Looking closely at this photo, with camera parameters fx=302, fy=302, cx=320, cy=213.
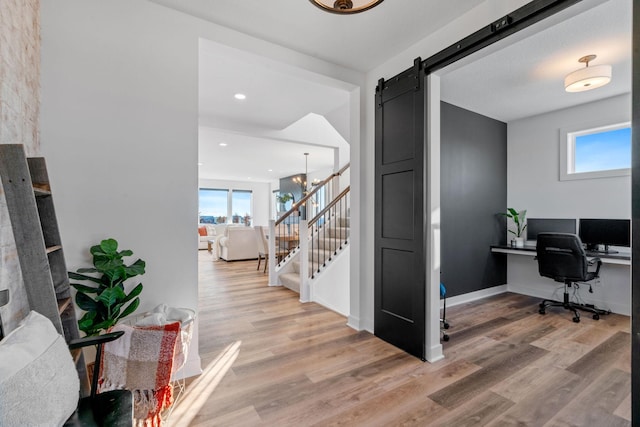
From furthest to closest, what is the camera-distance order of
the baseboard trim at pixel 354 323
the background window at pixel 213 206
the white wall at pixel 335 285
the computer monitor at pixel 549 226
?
the background window at pixel 213 206 < the white wall at pixel 335 285 < the computer monitor at pixel 549 226 < the baseboard trim at pixel 354 323

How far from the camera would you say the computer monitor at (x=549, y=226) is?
13.6ft

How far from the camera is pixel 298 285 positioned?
15.4 ft

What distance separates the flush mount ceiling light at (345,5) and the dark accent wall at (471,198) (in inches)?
108

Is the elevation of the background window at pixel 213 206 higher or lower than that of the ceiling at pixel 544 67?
lower

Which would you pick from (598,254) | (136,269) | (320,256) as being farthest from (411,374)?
(598,254)

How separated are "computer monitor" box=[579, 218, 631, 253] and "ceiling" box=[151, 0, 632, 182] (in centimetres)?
161

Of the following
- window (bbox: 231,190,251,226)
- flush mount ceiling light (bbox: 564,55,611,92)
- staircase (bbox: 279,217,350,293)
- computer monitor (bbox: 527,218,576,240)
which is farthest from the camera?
window (bbox: 231,190,251,226)

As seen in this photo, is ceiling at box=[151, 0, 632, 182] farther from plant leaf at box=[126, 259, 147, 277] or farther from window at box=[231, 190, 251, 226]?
window at box=[231, 190, 251, 226]

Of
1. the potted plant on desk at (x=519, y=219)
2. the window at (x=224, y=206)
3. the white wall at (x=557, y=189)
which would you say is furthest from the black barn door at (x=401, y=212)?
the window at (x=224, y=206)

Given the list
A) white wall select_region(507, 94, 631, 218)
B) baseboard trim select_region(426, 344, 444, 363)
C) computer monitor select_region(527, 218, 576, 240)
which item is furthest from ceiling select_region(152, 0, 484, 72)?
computer monitor select_region(527, 218, 576, 240)

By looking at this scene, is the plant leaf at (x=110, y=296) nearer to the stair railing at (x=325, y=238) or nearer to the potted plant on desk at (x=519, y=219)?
the stair railing at (x=325, y=238)

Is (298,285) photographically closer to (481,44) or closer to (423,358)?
(423,358)

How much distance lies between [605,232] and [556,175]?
1004 millimetres

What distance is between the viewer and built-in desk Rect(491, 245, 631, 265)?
344 cm
